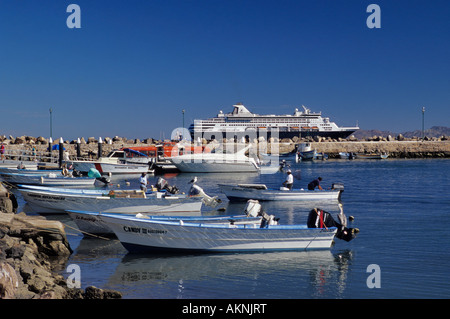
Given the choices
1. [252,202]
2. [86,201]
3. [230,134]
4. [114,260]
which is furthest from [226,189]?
[230,134]

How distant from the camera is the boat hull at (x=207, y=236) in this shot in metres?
14.8

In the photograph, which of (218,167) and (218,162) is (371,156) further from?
(218,162)

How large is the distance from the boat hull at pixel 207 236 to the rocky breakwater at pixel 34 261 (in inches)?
68.0

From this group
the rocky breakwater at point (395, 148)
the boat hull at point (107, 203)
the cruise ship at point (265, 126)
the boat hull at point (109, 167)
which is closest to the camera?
the boat hull at point (107, 203)

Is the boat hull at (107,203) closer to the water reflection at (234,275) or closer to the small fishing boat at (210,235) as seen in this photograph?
the small fishing boat at (210,235)

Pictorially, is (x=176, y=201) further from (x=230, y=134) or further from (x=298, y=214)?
(x=230, y=134)

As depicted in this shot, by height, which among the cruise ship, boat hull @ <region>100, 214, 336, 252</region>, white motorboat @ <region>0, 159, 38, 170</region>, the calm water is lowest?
the calm water

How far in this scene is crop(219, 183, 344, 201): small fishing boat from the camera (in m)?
26.3

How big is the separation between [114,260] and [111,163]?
108ft

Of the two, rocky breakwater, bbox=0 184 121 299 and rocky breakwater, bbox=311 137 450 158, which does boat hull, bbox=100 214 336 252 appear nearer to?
rocky breakwater, bbox=0 184 121 299

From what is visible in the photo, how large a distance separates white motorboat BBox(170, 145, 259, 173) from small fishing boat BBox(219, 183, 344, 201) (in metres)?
21.6

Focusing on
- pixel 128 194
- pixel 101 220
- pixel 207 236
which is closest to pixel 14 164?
pixel 128 194

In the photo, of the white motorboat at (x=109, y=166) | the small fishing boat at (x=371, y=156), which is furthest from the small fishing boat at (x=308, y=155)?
the white motorboat at (x=109, y=166)

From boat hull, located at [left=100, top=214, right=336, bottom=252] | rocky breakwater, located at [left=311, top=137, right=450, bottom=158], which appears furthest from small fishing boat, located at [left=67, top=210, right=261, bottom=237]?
rocky breakwater, located at [left=311, top=137, right=450, bottom=158]
